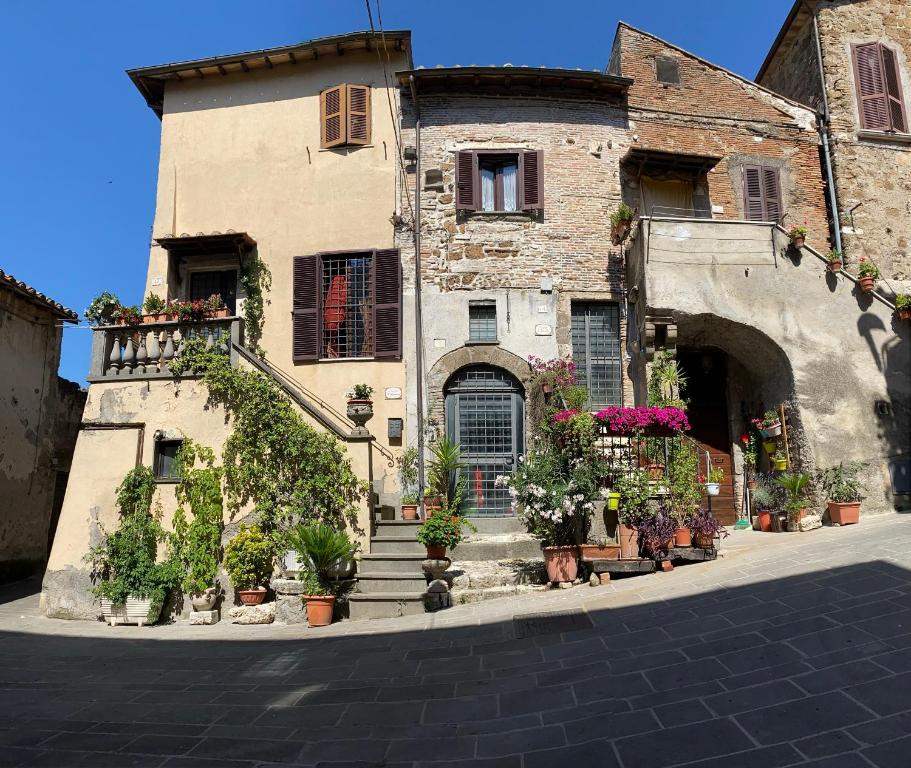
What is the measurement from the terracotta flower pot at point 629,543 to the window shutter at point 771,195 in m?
8.05

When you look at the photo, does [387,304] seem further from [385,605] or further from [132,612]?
[132,612]

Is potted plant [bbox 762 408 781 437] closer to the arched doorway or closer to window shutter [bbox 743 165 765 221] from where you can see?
window shutter [bbox 743 165 765 221]

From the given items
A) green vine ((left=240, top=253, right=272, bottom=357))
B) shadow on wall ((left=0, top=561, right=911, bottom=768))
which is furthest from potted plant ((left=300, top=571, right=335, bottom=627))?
green vine ((left=240, top=253, right=272, bottom=357))

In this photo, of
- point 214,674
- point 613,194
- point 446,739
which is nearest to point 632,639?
point 446,739

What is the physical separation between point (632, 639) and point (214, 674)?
390 cm

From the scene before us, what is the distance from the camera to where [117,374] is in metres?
10.3

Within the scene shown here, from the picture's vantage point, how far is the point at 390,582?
8.60 meters

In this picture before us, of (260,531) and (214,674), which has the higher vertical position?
(260,531)

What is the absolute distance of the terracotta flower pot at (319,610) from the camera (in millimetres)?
8242

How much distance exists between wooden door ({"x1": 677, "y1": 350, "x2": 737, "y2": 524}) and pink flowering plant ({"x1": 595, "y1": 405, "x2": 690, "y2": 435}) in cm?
354

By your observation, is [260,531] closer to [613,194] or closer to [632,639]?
[632,639]

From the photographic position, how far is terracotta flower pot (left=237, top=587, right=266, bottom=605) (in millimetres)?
8977

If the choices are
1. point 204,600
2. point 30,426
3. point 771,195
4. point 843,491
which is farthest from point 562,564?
point 30,426

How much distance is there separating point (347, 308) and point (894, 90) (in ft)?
41.0
